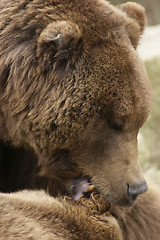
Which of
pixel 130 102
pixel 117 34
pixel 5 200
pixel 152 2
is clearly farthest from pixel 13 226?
pixel 152 2

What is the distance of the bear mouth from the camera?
2894 mm

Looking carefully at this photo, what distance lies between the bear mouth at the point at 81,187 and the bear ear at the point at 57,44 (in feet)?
2.61

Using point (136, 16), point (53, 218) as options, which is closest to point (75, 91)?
point (53, 218)

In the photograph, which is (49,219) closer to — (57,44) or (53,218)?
(53,218)

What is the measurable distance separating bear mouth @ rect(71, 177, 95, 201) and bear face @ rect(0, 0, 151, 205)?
47mm

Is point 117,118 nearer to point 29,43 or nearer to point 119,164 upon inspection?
point 119,164

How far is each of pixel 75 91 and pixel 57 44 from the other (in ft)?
1.02

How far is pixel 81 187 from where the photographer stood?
2990mm

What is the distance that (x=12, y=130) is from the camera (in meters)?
2.94

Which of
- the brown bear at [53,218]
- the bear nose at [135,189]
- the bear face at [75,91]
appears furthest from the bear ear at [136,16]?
the brown bear at [53,218]

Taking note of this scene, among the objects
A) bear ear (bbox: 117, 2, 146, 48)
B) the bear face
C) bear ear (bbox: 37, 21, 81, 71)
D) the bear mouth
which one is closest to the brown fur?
the bear mouth

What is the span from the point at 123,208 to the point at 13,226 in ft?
4.20

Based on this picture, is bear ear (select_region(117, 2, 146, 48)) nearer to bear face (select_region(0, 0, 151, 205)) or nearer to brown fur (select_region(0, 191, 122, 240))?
bear face (select_region(0, 0, 151, 205))

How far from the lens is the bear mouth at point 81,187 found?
2894 millimetres
